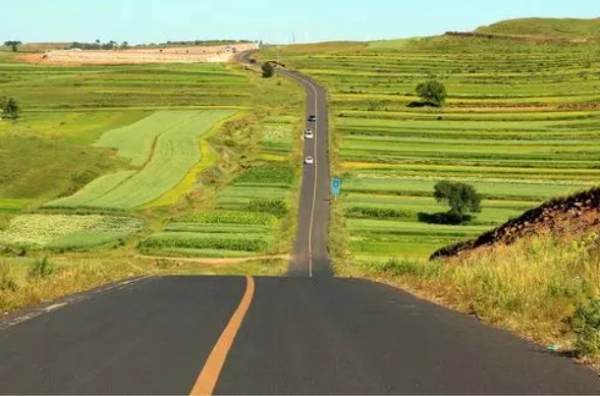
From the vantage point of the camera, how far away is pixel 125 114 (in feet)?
360

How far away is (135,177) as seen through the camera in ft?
237

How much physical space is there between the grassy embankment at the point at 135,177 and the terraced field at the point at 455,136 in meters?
7.84

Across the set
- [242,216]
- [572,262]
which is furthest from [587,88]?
[572,262]

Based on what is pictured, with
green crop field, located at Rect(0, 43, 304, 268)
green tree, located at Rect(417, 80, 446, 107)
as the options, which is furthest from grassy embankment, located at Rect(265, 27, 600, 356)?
green crop field, located at Rect(0, 43, 304, 268)

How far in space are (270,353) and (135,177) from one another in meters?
66.3

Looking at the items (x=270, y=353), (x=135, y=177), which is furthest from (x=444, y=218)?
(x=270, y=353)

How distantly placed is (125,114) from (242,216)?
52.8 meters

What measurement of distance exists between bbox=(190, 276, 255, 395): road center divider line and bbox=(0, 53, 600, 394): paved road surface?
0.01m

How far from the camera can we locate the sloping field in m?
63.8

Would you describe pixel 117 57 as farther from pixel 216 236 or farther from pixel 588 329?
pixel 588 329

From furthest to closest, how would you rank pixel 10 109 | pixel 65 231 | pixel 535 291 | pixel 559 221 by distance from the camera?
pixel 10 109 < pixel 65 231 < pixel 559 221 < pixel 535 291

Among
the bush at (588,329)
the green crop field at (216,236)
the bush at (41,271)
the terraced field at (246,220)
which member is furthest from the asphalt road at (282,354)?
the terraced field at (246,220)

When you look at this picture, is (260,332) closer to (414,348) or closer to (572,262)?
(414,348)

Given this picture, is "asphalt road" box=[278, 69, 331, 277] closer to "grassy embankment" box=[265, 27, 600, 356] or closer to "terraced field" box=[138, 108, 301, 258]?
"terraced field" box=[138, 108, 301, 258]
